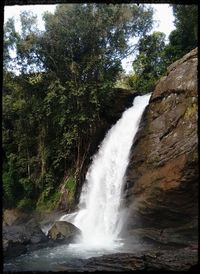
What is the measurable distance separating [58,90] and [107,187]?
500 centimetres

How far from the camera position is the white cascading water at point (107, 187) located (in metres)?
13.5

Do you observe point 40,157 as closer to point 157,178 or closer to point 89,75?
point 89,75

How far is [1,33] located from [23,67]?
1644 cm

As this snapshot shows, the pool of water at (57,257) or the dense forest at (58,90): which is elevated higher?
the dense forest at (58,90)

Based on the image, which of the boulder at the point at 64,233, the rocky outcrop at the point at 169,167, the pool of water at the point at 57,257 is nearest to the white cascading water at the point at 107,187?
the boulder at the point at 64,233

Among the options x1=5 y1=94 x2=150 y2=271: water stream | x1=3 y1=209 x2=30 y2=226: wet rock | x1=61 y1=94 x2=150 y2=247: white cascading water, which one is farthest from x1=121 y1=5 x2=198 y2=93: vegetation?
x1=3 y1=209 x2=30 y2=226: wet rock

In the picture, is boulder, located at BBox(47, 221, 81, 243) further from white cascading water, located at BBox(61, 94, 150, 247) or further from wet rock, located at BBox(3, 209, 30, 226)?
wet rock, located at BBox(3, 209, 30, 226)

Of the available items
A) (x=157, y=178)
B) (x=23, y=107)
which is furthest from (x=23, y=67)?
(x=157, y=178)

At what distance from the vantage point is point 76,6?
17.4 meters

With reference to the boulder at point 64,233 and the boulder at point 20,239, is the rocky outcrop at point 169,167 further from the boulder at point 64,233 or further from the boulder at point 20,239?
the boulder at point 20,239

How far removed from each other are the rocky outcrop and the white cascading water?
86cm

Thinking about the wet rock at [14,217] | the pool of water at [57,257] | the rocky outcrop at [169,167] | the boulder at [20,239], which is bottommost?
the pool of water at [57,257]

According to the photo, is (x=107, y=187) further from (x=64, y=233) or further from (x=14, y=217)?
(x=14, y=217)

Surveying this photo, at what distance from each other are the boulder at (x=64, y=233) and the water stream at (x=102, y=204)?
0.25 metres
